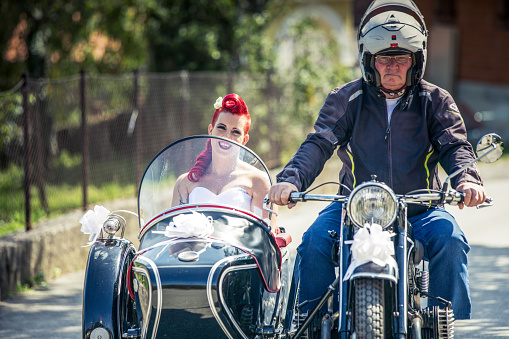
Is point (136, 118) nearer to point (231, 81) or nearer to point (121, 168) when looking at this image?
point (121, 168)

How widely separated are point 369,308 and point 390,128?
1370 millimetres

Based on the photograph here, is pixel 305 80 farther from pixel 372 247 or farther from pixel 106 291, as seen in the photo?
pixel 372 247

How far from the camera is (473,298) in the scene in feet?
21.2

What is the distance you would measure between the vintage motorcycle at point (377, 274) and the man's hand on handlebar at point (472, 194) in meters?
0.05

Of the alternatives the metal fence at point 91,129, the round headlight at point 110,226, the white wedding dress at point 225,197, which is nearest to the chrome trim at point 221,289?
the white wedding dress at point 225,197

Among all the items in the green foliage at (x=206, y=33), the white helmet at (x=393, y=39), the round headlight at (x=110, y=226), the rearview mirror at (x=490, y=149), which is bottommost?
the round headlight at (x=110, y=226)

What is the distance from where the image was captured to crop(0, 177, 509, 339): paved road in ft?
18.6

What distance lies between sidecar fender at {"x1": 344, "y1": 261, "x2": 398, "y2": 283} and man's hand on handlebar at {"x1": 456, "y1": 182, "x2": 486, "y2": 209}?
1.94 feet

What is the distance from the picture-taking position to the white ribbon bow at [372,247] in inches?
132

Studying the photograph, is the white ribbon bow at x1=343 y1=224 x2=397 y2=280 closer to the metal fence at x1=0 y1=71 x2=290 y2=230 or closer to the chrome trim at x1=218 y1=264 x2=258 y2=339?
the chrome trim at x1=218 y1=264 x2=258 y2=339

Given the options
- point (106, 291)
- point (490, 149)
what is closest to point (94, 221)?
point (106, 291)

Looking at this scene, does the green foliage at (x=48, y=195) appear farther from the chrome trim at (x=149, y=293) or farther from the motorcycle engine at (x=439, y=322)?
the motorcycle engine at (x=439, y=322)

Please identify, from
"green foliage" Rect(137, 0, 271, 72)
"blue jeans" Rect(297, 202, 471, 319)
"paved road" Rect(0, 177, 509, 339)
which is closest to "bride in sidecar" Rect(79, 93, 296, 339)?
"blue jeans" Rect(297, 202, 471, 319)

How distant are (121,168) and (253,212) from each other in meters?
5.72
